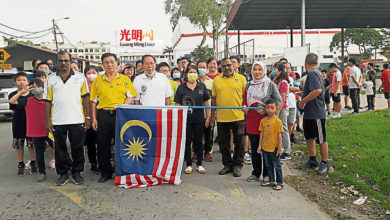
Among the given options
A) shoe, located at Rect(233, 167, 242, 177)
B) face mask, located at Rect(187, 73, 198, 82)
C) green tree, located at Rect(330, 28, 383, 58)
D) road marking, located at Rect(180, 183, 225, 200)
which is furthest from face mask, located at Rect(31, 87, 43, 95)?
green tree, located at Rect(330, 28, 383, 58)

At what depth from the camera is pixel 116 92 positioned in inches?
189

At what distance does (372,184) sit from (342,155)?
140 cm

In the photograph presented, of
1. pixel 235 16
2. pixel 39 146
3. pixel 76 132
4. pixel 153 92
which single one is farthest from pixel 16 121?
pixel 235 16

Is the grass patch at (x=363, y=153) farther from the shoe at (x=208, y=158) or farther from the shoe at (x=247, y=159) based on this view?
the shoe at (x=208, y=158)

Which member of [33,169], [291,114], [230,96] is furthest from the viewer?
[291,114]

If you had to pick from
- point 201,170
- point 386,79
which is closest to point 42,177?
point 201,170

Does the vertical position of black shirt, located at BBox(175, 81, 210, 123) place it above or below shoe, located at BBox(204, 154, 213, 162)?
above

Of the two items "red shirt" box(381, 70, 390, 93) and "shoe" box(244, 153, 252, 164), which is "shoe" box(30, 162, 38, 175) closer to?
"shoe" box(244, 153, 252, 164)

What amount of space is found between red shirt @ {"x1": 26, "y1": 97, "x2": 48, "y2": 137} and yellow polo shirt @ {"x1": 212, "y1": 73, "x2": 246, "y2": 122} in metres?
2.93

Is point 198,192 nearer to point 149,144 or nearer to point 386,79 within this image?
point 149,144

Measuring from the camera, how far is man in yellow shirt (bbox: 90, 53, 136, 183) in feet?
15.7

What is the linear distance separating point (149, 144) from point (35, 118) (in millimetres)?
2050

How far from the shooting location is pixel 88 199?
4.15 metres

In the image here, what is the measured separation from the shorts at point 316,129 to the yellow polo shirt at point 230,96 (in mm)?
1127
